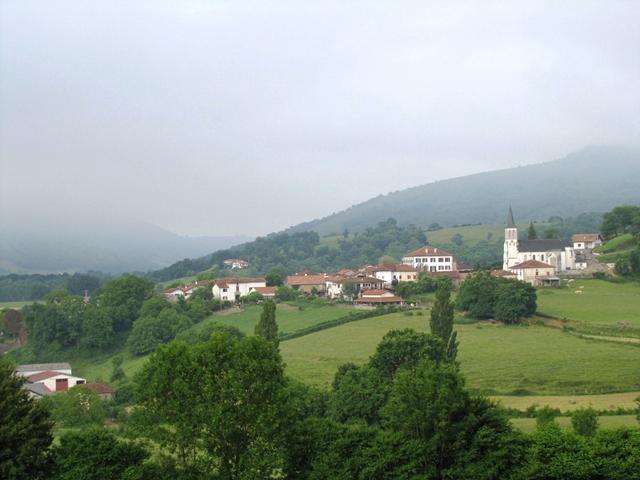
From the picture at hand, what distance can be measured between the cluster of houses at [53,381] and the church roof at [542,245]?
192ft

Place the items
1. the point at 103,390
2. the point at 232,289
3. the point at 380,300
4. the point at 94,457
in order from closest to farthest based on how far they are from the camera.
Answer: the point at 94,457, the point at 103,390, the point at 380,300, the point at 232,289

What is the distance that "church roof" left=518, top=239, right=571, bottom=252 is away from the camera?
96938 millimetres

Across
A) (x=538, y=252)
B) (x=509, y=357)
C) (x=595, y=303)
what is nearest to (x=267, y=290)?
(x=538, y=252)

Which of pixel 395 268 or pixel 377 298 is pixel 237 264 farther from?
pixel 377 298

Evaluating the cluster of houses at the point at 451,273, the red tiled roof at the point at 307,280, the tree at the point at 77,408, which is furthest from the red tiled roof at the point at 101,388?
the red tiled roof at the point at 307,280

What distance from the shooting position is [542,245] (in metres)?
97.9

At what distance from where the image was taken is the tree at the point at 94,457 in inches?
952

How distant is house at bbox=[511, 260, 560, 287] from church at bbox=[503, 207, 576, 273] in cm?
608

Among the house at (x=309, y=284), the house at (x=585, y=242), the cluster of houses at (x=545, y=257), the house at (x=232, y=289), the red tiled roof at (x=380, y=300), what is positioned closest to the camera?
the red tiled roof at (x=380, y=300)

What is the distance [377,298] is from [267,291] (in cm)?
1884

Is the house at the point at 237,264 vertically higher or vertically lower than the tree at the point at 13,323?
higher

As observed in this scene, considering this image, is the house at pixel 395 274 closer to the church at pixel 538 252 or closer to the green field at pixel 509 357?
the church at pixel 538 252

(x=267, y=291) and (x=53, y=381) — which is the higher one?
(x=267, y=291)

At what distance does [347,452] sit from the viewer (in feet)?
81.5
